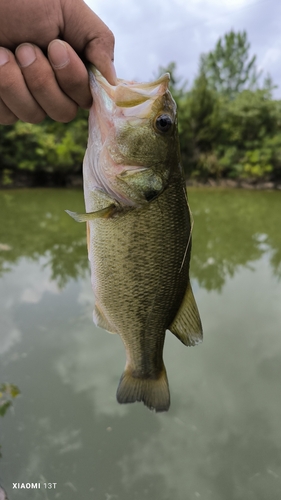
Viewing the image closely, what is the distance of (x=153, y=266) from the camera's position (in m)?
1.33

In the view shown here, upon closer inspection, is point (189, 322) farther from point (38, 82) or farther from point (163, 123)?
point (38, 82)

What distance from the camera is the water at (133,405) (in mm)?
2662

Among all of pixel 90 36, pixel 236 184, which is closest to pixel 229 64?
pixel 236 184

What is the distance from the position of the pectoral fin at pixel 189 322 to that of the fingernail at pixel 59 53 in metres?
0.96

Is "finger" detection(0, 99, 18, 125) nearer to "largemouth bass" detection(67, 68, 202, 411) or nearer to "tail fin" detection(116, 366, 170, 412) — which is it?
"largemouth bass" detection(67, 68, 202, 411)

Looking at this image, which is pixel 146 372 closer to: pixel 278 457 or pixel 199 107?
pixel 278 457

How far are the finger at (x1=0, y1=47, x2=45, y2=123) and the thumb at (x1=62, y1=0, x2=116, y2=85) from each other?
0.75ft

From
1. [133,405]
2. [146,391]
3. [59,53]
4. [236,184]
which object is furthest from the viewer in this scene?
[236,184]

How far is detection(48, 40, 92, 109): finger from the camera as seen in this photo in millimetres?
1183

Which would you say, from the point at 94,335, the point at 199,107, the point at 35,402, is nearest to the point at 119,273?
the point at 35,402

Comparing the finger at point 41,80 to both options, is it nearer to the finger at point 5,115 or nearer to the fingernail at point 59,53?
the fingernail at point 59,53

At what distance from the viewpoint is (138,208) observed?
1293 mm

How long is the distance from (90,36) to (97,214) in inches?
26.1

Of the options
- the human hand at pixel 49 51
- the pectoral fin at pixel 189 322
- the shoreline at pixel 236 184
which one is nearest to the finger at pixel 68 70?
the human hand at pixel 49 51
